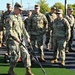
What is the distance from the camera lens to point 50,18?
12148mm

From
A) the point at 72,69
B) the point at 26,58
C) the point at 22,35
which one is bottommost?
the point at 72,69

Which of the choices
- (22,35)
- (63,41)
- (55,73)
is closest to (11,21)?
(22,35)

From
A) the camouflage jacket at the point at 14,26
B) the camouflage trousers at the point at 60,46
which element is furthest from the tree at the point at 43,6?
the camouflage jacket at the point at 14,26

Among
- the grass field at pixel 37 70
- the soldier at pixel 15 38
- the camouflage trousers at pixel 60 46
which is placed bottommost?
the grass field at pixel 37 70

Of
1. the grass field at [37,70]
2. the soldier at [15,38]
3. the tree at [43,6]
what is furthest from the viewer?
the tree at [43,6]

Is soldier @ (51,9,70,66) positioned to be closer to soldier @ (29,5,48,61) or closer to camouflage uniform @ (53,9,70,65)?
camouflage uniform @ (53,9,70,65)

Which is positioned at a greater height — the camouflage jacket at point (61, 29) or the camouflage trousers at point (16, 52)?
the camouflage jacket at point (61, 29)

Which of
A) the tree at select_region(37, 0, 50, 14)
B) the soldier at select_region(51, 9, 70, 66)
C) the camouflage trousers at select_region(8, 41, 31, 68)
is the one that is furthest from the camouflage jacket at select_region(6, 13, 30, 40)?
the tree at select_region(37, 0, 50, 14)

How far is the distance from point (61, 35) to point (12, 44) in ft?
8.71

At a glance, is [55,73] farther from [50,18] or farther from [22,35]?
[50,18]

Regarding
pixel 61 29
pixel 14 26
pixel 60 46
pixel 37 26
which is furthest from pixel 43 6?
pixel 14 26

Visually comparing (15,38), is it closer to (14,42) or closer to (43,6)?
(14,42)

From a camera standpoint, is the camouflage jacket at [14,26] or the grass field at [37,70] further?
the grass field at [37,70]

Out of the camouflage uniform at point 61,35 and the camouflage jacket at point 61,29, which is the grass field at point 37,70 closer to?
the camouflage uniform at point 61,35
